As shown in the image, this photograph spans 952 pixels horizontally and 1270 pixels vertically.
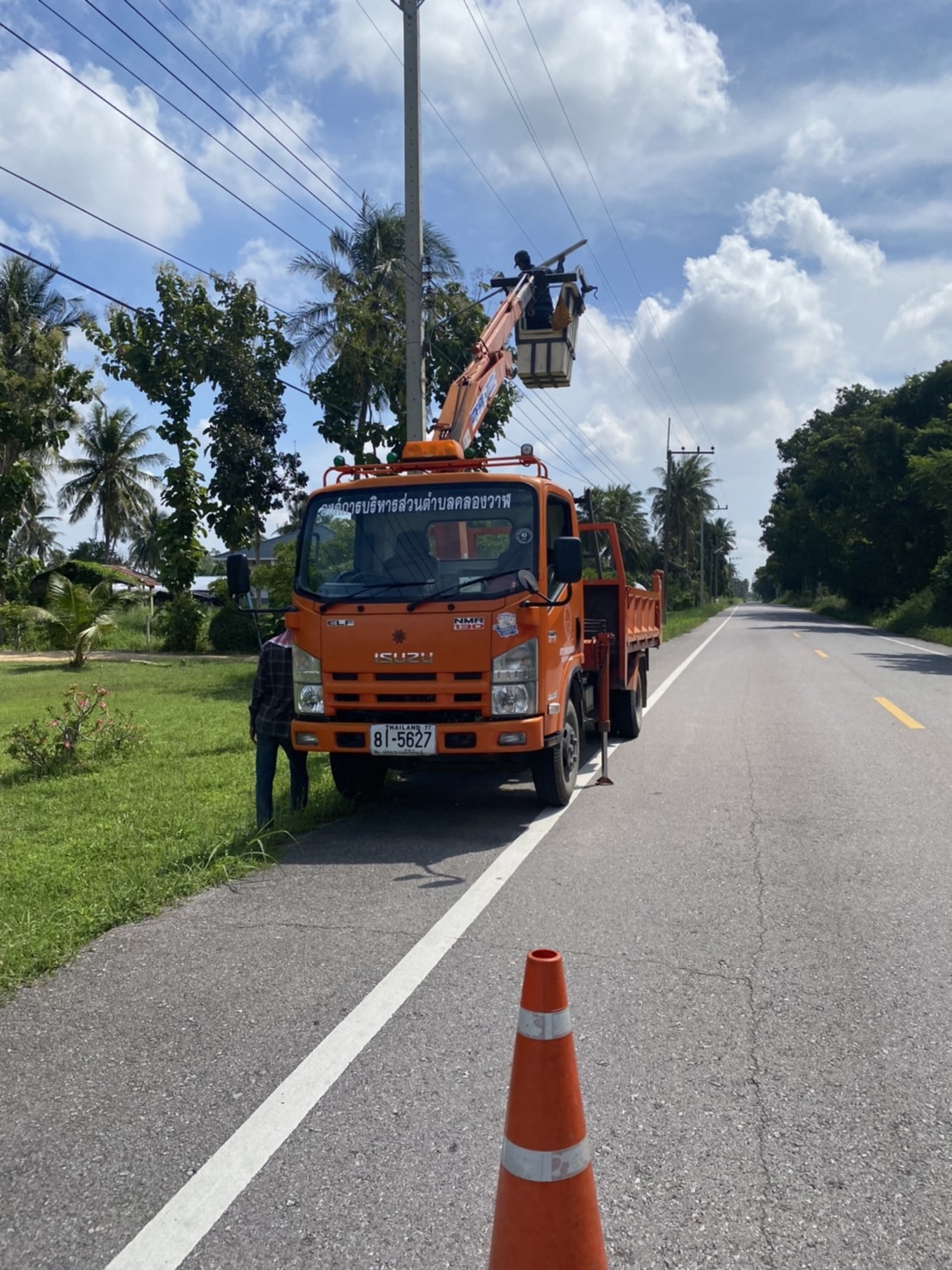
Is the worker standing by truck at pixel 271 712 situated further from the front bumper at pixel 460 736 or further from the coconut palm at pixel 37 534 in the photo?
the coconut palm at pixel 37 534

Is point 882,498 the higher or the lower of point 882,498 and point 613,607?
the higher

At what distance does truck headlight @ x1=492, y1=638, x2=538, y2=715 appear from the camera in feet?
21.2

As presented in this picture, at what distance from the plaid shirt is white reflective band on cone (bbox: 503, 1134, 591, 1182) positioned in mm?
4942

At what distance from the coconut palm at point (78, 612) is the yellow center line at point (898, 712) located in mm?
15591

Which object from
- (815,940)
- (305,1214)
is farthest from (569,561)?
(305,1214)

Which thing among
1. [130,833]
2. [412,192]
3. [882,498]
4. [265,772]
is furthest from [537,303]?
[882,498]

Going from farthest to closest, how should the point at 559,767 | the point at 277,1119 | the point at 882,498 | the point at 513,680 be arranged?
the point at 882,498
the point at 559,767
the point at 513,680
the point at 277,1119

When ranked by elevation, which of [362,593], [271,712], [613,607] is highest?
[362,593]

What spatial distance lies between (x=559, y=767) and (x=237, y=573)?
2.71 m

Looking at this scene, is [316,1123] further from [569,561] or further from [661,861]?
[569,561]

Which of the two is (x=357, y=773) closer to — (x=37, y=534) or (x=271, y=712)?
(x=271, y=712)

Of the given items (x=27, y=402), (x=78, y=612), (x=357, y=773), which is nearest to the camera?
(x=357, y=773)

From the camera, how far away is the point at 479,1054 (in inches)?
138

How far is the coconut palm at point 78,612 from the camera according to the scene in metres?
21.0
